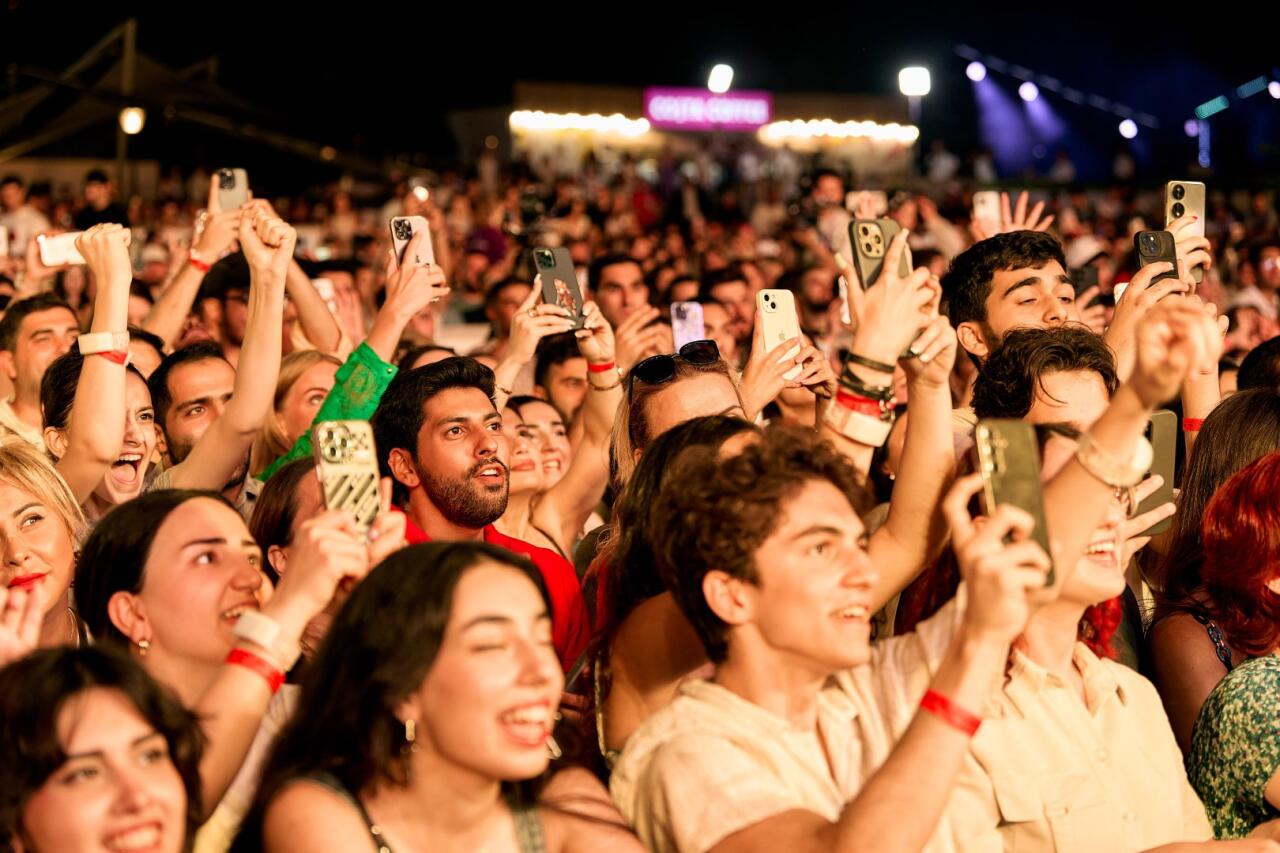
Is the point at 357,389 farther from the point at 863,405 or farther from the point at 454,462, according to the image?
the point at 863,405

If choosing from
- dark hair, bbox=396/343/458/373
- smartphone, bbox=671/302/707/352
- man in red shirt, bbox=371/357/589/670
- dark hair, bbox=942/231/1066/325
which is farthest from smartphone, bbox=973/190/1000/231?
man in red shirt, bbox=371/357/589/670

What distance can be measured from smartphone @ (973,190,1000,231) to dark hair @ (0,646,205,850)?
3857mm

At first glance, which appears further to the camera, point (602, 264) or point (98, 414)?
point (602, 264)

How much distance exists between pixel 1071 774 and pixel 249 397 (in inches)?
86.6

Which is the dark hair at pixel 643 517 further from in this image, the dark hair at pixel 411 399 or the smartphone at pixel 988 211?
the smartphone at pixel 988 211

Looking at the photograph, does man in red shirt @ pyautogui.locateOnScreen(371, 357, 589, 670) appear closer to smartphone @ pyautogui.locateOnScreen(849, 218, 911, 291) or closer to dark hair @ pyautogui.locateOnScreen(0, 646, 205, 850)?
smartphone @ pyautogui.locateOnScreen(849, 218, 911, 291)

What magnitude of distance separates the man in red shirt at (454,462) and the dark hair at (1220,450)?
56.1 inches

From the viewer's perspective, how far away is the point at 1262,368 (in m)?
5.39

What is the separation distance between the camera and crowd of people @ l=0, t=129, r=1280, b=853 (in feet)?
8.06

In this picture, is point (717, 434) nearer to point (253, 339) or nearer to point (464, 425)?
point (464, 425)

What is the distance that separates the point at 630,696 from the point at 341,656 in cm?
78

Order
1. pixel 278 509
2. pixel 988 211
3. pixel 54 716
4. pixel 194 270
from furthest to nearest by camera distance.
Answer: pixel 988 211 → pixel 194 270 → pixel 278 509 → pixel 54 716

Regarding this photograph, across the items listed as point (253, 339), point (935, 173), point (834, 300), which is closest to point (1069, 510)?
point (253, 339)

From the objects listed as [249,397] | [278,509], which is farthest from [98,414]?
[278,509]
